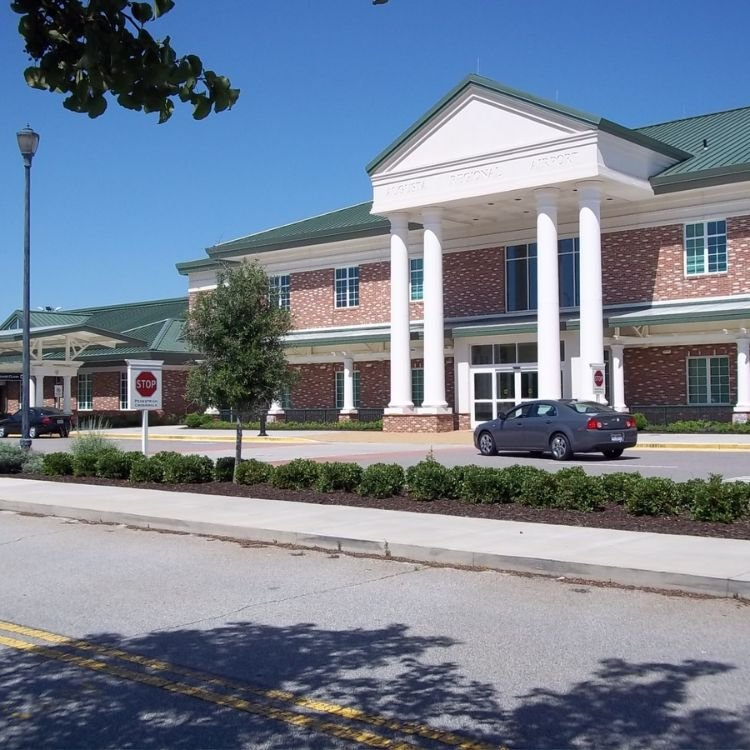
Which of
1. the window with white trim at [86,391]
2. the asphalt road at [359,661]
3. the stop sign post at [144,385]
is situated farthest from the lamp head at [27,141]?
the window with white trim at [86,391]

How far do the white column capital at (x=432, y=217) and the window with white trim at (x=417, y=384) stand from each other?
6.68 metres

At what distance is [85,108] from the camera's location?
15.7ft

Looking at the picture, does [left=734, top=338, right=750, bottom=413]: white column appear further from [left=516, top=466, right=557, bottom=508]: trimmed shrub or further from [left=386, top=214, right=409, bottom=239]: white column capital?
[left=516, top=466, right=557, bottom=508]: trimmed shrub

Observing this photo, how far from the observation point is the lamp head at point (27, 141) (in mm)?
21141

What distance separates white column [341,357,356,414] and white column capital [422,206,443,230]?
802 cm

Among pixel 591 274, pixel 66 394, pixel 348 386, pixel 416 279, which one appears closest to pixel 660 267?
pixel 591 274

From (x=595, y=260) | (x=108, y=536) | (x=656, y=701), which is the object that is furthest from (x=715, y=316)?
(x=656, y=701)

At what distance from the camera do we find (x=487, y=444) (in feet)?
80.3

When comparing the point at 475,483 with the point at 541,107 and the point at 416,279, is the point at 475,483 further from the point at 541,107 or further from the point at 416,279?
the point at 416,279

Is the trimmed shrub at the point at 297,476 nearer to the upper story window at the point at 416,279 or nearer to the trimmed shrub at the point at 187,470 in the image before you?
the trimmed shrub at the point at 187,470

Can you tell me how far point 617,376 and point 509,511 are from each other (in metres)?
21.6

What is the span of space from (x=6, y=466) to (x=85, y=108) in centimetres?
1757

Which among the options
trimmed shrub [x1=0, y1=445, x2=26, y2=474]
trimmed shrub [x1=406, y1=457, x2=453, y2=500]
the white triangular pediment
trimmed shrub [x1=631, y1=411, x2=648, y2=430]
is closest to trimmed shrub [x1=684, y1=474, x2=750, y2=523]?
trimmed shrub [x1=406, y1=457, x2=453, y2=500]

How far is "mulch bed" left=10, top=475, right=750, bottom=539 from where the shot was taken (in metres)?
11.0
